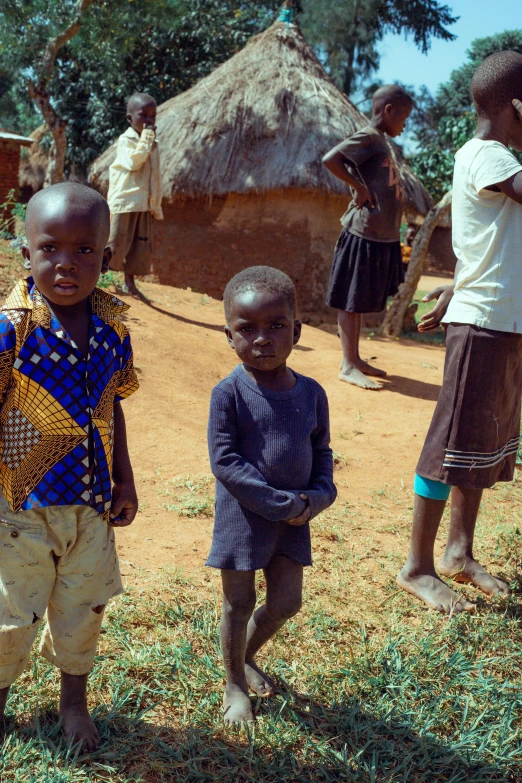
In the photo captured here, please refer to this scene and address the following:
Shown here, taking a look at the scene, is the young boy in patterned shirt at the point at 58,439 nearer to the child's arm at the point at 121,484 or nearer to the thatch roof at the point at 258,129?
the child's arm at the point at 121,484

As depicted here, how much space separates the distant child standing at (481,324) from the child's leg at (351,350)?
2.56 m

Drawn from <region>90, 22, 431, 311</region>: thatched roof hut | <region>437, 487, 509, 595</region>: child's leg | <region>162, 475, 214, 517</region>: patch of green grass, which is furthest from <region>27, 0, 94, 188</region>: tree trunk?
<region>437, 487, 509, 595</region>: child's leg

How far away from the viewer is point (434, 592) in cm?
280

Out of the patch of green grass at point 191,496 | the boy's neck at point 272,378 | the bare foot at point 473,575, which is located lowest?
the patch of green grass at point 191,496

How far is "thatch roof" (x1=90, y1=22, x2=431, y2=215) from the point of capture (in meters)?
9.54

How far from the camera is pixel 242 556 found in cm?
191

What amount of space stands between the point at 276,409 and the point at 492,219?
1.18 m

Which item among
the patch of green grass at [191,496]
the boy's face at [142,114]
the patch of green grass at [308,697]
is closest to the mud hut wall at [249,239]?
the boy's face at [142,114]

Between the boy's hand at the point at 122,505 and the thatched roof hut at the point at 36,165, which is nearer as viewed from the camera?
the boy's hand at the point at 122,505

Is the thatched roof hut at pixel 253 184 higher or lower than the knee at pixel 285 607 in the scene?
higher

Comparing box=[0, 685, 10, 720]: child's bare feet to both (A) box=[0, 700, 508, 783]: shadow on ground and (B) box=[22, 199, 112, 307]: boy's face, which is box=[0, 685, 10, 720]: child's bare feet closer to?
(A) box=[0, 700, 508, 783]: shadow on ground

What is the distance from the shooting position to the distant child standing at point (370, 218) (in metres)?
5.09

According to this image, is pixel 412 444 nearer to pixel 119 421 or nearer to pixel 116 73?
pixel 119 421

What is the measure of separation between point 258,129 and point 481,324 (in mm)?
7912
